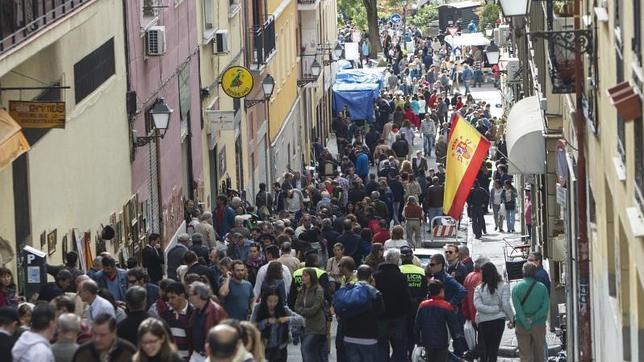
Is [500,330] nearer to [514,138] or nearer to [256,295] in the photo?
[256,295]

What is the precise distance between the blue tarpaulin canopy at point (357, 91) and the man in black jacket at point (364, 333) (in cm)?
3834

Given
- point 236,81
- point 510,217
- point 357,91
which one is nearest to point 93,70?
point 236,81

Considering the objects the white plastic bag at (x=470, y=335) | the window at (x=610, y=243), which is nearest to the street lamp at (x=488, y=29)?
the white plastic bag at (x=470, y=335)

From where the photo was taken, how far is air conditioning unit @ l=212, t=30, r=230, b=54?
37.8m

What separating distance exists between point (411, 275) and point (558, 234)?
5913 mm

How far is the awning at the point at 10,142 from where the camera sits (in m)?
19.5

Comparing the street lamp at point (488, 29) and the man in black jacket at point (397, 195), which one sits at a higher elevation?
the man in black jacket at point (397, 195)

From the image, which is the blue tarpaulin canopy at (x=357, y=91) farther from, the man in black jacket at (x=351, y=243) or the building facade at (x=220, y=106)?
the man in black jacket at (x=351, y=243)

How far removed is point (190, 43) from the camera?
35.3m

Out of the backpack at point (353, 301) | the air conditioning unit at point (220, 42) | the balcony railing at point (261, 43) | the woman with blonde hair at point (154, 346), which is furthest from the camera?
the balcony railing at point (261, 43)

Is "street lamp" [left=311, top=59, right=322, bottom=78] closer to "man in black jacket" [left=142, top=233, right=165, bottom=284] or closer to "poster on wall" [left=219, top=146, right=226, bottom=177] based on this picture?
"poster on wall" [left=219, top=146, right=226, bottom=177]

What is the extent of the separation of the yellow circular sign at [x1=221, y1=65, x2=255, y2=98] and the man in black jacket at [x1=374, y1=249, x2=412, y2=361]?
1722 centimetres

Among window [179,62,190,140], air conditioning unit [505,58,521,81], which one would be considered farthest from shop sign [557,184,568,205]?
air conditioning unit [505,58,521,81]

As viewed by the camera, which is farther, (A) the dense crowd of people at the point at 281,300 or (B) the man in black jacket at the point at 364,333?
(B) the man in black jacket at the point at 364,333
